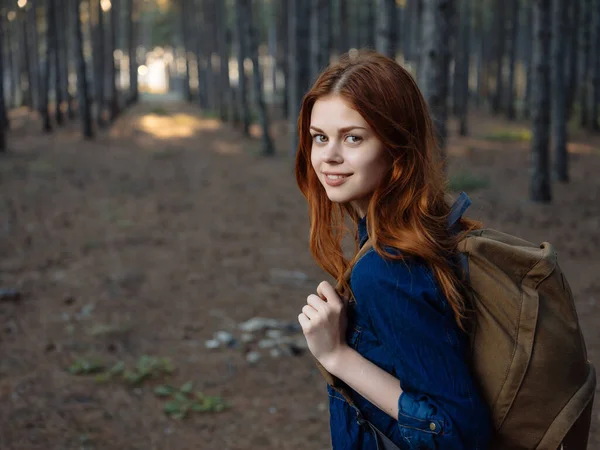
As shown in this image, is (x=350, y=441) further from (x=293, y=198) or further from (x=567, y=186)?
(x=567, y=186)

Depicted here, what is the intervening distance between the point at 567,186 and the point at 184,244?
26.1ft

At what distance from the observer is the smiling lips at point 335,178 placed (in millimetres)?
1879

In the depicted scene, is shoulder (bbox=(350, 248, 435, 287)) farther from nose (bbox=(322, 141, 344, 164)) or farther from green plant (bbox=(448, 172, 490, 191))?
green plant (bbox=(448, 172, 490, 191))

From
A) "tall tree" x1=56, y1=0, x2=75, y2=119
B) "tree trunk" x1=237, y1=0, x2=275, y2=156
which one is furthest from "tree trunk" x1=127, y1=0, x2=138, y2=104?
"tree trunk" x1=237, y1=0, x2=275, y2=156

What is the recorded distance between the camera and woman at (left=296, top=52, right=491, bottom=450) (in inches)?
63.5

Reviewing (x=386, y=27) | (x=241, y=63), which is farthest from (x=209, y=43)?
(x=386, y=27)

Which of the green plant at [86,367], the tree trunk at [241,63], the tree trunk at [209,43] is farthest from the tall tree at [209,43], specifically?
the green plant at [86,367]

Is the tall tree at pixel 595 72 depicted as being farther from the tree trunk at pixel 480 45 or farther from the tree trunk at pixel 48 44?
the tree trunk at pixel 48 44

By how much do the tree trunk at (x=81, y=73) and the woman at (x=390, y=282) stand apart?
1894 cm

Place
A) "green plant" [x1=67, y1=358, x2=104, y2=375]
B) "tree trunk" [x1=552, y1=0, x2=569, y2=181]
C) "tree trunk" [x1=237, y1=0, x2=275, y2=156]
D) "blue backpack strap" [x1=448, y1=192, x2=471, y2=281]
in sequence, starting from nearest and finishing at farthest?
"blue backpack strap" [x1=448, y1=192, x2=471, y2=281] → "green plant" [x1=67, y1=358, x2=104, y2=375] → "tree trunk" [x1=552, y1=0, x2=569, y2=181] → "tree trunk" [x1=237, y1=0, x2=275, y2=156]

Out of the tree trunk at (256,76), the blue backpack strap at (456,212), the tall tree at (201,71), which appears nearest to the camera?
the blue backpack strap at (456,212)

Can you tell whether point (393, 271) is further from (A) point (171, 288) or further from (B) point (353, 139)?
(A) point (171, 288)

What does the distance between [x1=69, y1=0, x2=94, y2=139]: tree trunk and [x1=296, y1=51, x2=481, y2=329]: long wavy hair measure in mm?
19038

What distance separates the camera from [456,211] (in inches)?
71.4
